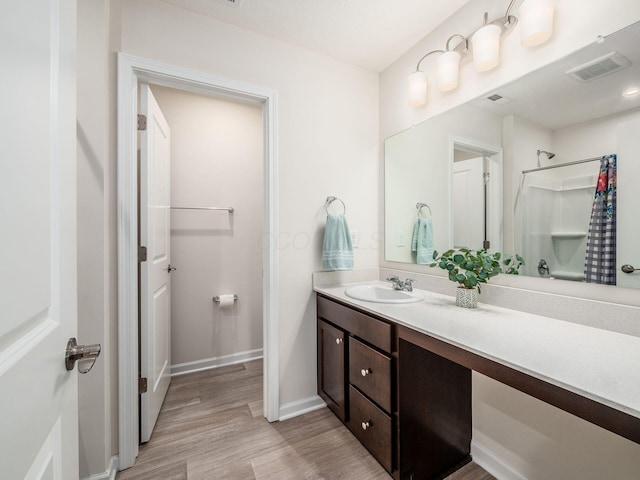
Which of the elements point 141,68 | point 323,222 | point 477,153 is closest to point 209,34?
point 141,68

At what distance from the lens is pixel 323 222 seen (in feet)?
6.37

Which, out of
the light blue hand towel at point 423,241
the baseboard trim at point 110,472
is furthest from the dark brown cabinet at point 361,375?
the baseboard trim at point 110,472

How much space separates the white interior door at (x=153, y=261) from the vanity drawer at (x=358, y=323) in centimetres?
103

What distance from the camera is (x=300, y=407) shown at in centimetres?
186

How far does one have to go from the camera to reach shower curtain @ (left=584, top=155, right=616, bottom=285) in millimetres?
1041

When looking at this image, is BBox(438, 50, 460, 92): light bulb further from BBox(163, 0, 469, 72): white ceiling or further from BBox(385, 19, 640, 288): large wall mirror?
BBox(163, 0, 469, 72): white ceiling

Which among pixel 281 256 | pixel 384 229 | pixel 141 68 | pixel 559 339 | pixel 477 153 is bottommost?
pixel 559 339

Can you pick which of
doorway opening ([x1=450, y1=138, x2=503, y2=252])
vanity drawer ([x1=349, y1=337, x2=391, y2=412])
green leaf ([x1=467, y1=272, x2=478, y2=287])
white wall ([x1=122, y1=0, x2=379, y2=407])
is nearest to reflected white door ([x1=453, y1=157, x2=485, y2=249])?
doorway opening ([x1=450, y1=138, x2=503, y2=252])

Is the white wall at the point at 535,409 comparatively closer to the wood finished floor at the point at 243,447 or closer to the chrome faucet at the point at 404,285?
the wood finished floor at the point at 243,447

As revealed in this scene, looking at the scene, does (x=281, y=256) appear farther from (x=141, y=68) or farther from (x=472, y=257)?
(x=141, y=68)

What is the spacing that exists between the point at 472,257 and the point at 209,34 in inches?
75.5

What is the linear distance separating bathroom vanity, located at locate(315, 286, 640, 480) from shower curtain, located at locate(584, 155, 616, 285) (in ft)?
0.74

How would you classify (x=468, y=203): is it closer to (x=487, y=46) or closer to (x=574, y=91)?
(x=574, y=91)

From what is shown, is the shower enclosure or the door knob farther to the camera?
the shower enclosure
